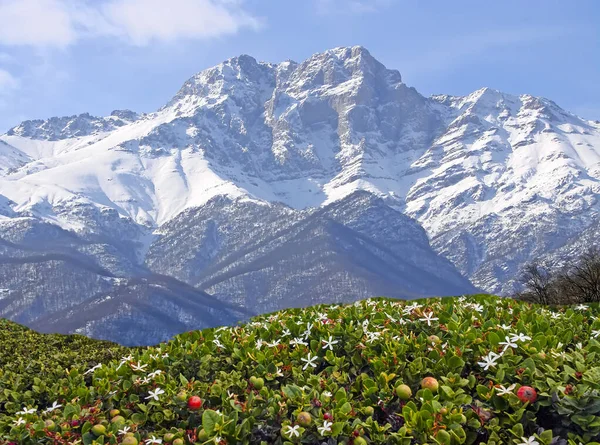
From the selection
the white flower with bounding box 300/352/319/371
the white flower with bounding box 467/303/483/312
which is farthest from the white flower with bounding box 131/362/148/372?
the white flower with bounding box 467/303/483/312

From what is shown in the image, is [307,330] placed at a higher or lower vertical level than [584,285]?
lower

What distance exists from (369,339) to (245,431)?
2.74 meters

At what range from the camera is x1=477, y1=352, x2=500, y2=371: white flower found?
21.5 ft

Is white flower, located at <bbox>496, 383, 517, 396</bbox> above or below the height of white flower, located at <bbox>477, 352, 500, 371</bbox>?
below

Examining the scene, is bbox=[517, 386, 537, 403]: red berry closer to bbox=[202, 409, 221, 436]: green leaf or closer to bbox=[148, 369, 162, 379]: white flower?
bbox=[202, 409, 221, 436]: green leaf

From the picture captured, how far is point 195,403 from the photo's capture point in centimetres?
686

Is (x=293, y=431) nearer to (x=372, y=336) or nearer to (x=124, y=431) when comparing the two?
(x=124, y=431)

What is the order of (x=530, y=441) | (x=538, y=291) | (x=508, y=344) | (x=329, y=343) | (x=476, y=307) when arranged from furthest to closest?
1. (x=538, y=291)
2. (x=476, y=307)
3. (x=329, y=343)
4. (x=508, y=344)
5. (x=530, y=441)

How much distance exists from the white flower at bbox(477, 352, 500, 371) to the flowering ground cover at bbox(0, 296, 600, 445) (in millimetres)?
22

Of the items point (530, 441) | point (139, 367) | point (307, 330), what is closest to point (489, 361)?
point (530, 441)

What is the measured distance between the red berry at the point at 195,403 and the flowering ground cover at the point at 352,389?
0.03m

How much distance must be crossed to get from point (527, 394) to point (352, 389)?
2.02m

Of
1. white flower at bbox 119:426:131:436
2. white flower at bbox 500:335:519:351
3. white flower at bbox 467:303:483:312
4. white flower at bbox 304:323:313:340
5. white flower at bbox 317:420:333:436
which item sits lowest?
white flower at bbox 119:426:131:436

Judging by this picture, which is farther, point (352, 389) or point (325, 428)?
point (352, 389)
